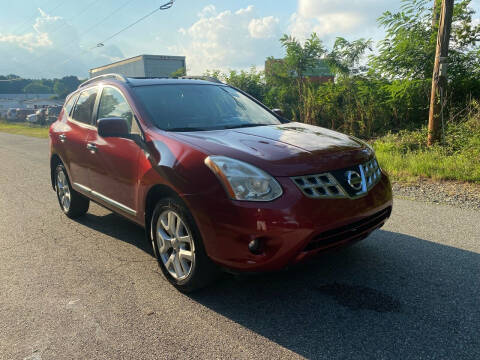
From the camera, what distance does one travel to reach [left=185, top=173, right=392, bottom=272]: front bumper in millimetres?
2549

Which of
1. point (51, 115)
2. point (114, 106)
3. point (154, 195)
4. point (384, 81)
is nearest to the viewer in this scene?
point (154, 195)

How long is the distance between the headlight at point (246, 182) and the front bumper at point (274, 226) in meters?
0.05

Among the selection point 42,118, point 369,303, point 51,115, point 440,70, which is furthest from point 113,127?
point 51,115

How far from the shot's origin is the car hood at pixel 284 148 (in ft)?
8.93

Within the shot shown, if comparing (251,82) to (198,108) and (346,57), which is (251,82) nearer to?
(346,57)

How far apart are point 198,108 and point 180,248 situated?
1515mm

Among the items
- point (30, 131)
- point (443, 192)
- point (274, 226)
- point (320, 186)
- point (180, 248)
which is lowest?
point (30, 131)

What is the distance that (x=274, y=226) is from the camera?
2.54m

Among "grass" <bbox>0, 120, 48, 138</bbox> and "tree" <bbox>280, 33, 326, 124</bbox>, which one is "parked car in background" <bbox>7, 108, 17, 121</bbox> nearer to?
"grass" <bbox>0, 120, 48, 138</bbox>

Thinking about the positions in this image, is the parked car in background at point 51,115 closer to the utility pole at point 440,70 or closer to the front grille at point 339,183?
the utility pole at point 440,70

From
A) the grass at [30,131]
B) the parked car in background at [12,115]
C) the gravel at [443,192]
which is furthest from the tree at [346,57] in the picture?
the parked car in background at [12,115]

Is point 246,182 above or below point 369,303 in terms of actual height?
above

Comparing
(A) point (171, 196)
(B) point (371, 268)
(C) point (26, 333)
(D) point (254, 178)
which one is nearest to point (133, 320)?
(C) point (26, 333)

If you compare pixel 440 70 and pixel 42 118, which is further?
pixel 42 118
